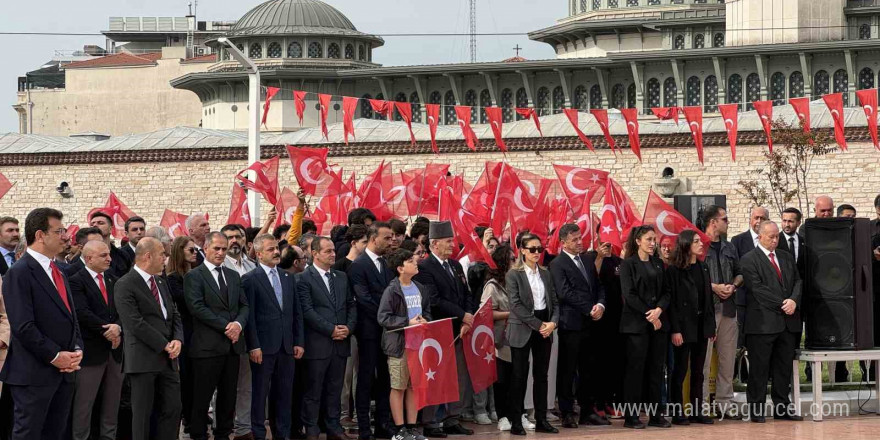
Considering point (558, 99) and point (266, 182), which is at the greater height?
point (558, 99)

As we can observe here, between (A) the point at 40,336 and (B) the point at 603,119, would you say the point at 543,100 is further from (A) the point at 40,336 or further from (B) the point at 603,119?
(A) the point at 40,336

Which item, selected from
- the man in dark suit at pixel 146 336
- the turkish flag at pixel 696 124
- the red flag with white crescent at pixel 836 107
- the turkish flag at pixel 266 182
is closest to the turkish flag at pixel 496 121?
the turkish flag at pixel 696 124

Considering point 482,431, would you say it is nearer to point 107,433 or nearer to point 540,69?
point 107,433

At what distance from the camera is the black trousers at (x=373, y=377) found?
1309cm

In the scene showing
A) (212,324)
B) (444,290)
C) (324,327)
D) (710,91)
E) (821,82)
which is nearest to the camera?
(212,324)

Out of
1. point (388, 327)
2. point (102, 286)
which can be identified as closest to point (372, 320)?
point (388, 327)

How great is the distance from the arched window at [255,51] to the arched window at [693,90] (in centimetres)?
1818

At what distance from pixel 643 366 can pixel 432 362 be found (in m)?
2.18

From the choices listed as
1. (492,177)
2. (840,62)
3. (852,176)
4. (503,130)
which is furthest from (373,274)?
(840,62)

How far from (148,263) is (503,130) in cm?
2967

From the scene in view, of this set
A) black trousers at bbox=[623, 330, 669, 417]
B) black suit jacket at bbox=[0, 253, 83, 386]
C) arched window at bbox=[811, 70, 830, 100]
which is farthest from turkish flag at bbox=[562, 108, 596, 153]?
black suit jacket at bbox=[0, 253, 83, 386]

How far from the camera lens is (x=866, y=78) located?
1918 inches

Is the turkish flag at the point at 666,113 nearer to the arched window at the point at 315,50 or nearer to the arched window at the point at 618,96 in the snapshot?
the arched window at the point at 618,96

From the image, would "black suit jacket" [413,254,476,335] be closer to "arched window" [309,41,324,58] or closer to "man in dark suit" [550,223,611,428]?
"man in dark suit" [550,223,611,428]
